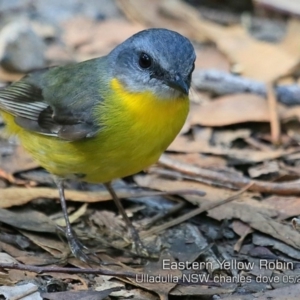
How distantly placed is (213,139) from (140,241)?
1849mm

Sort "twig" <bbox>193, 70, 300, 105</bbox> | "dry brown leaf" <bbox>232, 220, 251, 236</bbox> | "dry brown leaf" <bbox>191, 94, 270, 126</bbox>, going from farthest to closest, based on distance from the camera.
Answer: "twig" <bbox>193, 70, 300, 105</bbox> → "dry brown leaf" <bbox>191, 94, 270, 126</bbox> → "dry brown leaf" <bbox>232, 220, 251, 236</bbox>

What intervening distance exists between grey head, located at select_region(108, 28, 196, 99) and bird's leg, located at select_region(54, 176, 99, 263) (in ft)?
3.52

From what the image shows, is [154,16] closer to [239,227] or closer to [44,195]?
[44,195]

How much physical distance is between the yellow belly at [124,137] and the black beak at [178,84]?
0.61 feet

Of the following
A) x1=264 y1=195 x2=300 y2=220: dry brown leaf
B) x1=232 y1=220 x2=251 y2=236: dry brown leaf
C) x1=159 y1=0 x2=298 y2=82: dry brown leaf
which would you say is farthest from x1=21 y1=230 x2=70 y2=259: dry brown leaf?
x1=159 y1=0 x2=298 y2=82: dry brown leaf

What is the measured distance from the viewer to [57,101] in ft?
17.4

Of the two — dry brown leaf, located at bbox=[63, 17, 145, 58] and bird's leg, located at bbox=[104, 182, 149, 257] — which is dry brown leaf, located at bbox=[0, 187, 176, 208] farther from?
dry brown leaf, located at bbox=[63, 17, 145, 58]

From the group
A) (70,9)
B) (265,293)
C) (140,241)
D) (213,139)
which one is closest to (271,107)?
(213,139)

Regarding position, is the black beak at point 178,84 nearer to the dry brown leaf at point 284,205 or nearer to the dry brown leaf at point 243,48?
the dry brown leaf at point 284,205

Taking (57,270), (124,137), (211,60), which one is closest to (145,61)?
(124,137)

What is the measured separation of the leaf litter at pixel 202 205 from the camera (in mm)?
4562

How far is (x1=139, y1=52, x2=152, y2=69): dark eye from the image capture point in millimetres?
4742

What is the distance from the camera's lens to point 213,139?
6.69 m

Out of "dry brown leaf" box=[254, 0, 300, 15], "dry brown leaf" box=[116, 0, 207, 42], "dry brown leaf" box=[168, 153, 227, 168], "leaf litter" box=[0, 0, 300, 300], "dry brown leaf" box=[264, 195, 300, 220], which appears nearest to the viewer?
"leaf litter" box=[0, 0, 300, 300]
